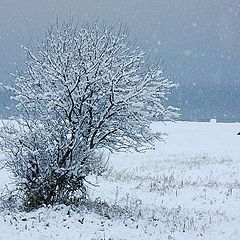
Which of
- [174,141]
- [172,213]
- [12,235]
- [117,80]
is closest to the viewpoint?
[12,235]

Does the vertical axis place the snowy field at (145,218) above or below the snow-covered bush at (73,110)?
below

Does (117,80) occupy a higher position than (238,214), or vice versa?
(117,80)

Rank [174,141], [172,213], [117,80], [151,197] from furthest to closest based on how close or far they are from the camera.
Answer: [174,141] → [151,197] → [172,213] → [117,80]

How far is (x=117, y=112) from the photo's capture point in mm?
11484

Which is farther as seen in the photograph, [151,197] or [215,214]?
[151,197]

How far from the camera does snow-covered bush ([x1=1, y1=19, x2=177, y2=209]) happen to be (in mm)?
11312

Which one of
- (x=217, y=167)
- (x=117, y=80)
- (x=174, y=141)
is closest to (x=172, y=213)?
(x=117, y=80)

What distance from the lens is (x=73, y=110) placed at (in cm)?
1163

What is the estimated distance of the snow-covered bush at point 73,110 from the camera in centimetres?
1131

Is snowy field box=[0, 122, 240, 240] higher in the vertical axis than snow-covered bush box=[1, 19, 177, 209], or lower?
lower

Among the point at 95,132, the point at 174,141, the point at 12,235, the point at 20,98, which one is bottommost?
the point at 12,235

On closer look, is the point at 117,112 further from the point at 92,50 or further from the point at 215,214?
the point at 215,214

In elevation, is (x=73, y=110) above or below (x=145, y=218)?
above

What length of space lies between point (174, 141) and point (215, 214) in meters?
43.8
